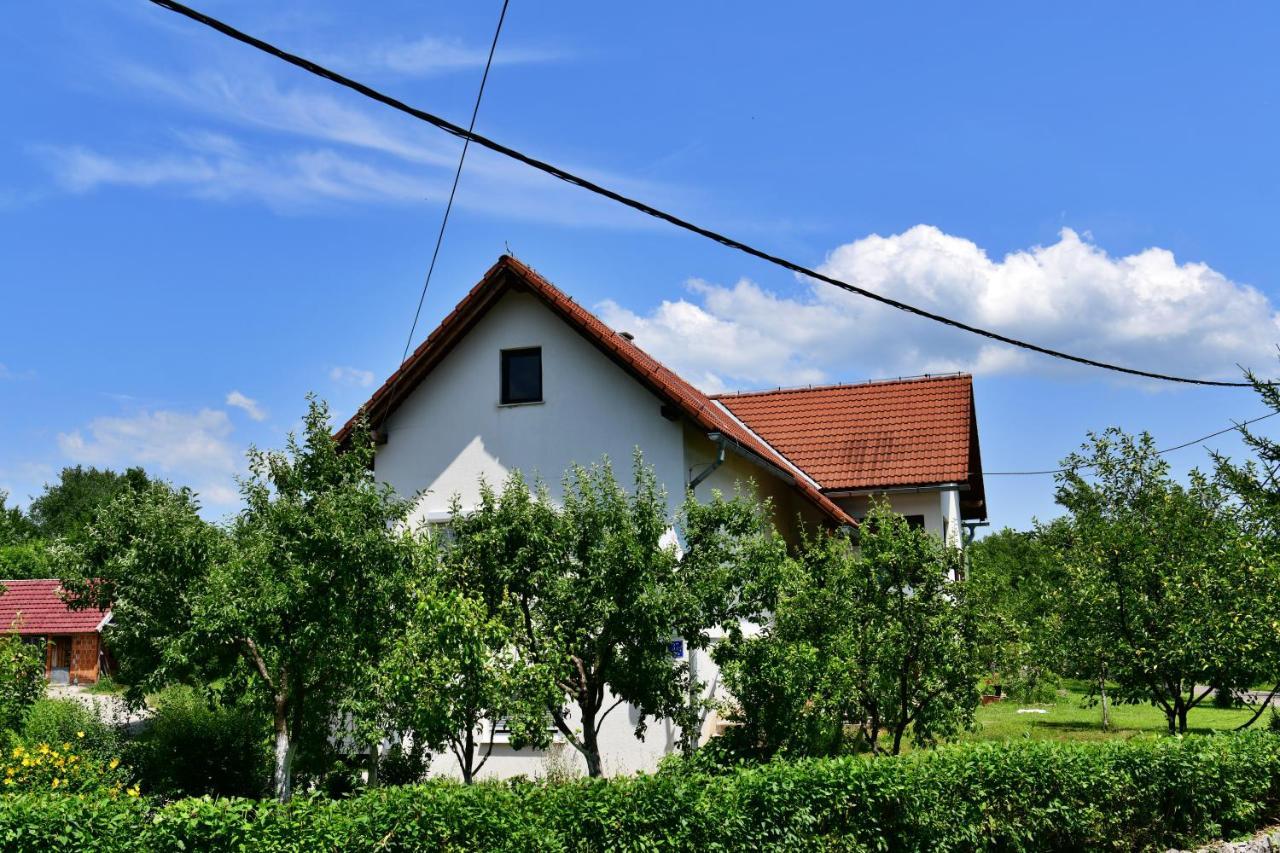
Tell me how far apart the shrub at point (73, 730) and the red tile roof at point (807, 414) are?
5.66 meters

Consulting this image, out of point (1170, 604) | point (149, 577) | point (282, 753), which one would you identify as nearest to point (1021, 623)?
point (1170, 604)

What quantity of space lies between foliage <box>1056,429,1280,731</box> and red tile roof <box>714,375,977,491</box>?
20.8ft

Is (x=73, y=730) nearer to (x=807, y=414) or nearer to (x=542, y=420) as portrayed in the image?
(x=542, y=420)

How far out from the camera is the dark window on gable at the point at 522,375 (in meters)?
17.4

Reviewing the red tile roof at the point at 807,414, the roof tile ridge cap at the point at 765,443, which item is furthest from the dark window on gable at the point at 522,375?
the roof tile ridge cap at the point at 765,443

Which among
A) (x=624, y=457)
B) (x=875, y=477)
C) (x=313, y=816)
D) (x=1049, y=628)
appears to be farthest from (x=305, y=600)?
(x=875, y=477)

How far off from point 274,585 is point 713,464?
7539 millimetres

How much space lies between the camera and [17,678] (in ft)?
39.4

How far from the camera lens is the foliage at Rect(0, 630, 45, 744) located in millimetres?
11719

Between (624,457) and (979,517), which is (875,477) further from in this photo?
(979,517)

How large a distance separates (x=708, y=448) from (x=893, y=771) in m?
7.45

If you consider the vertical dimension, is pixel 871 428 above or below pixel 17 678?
above

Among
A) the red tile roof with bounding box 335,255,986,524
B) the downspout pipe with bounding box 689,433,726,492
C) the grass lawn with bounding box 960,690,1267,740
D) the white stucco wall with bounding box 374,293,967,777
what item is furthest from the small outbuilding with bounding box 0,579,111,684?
the downspout pipe with bounding box 689,433,726,492

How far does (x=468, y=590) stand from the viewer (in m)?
11.2
